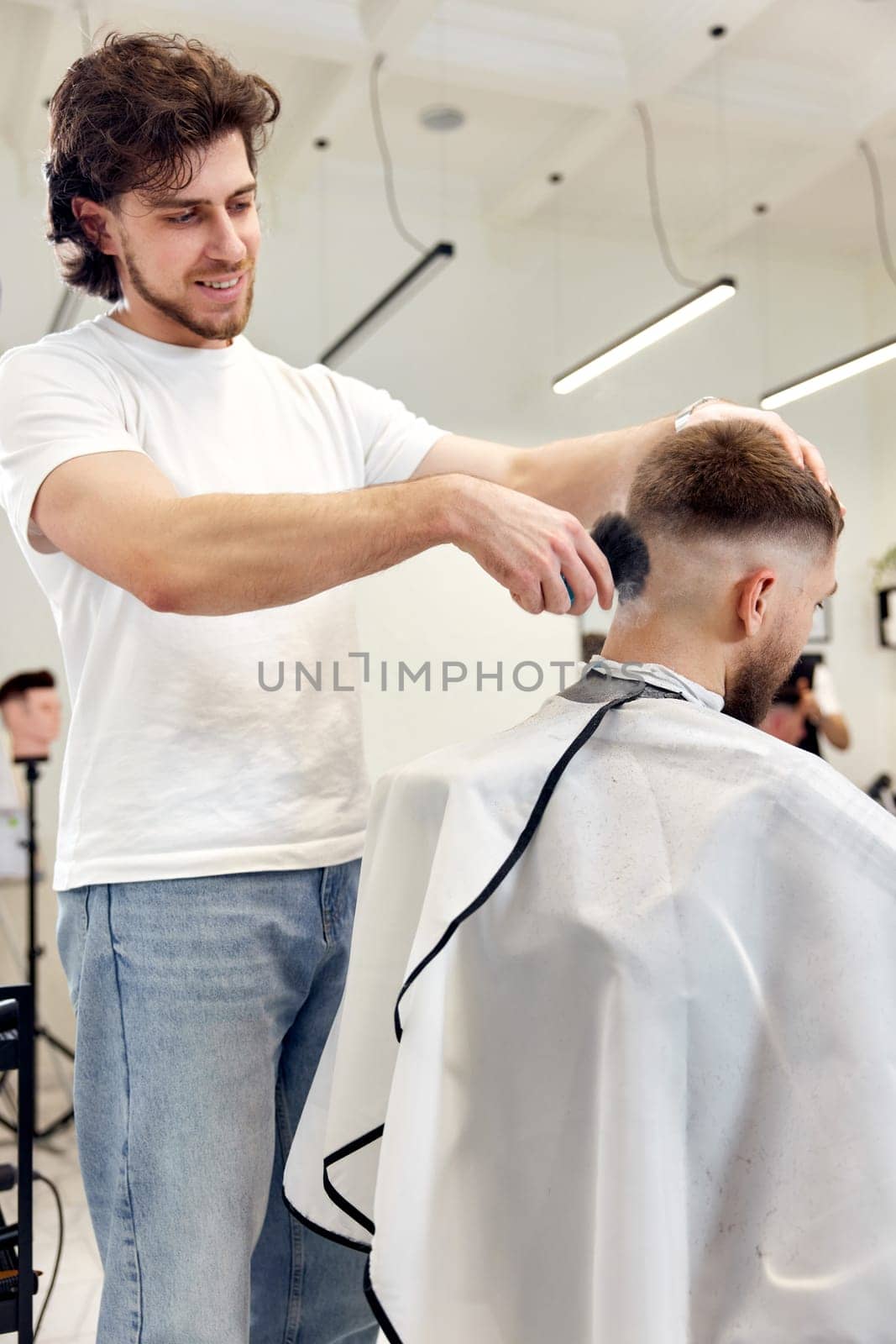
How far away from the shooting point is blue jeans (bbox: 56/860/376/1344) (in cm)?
124

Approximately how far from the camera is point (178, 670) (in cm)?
134

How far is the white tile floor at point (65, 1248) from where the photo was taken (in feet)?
9.16

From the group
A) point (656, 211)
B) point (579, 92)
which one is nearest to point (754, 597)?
point (579, 92)

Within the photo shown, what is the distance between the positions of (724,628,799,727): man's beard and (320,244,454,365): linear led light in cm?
303

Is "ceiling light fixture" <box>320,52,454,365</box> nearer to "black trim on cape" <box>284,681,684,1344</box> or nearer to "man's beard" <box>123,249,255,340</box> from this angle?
"man's beard" <box>123,249,255,340</box>

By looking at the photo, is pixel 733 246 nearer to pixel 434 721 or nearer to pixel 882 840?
pixel 434 721

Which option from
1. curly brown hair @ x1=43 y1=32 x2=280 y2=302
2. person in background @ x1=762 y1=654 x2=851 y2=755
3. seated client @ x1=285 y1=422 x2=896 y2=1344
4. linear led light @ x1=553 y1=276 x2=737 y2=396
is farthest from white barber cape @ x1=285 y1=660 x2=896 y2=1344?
person in background @ x1=762 y1=654 x2=851 y2=755

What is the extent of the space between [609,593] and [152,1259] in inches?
33.9

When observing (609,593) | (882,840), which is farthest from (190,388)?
(882,840)

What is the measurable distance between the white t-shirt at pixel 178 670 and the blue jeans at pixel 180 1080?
5cm

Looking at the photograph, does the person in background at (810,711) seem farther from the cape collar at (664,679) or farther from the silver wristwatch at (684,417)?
the cape collar at (664,679)

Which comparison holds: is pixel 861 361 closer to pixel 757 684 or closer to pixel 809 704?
pixel 809 704

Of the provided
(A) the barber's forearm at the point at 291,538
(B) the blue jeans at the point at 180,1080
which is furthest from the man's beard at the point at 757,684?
(B) the blue jeans at the point at 180,1080

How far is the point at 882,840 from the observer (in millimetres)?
1162
